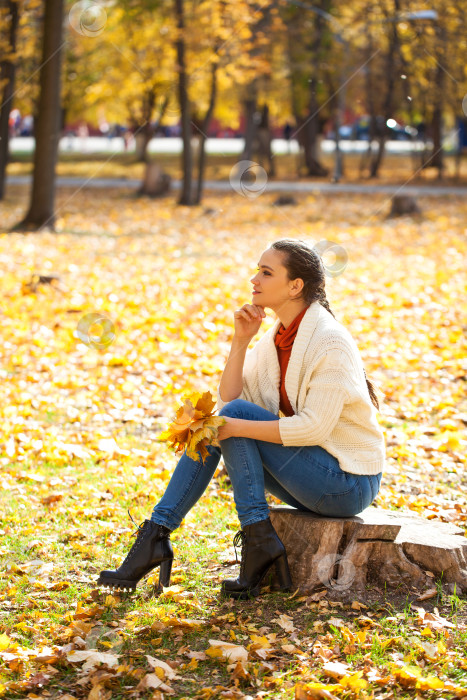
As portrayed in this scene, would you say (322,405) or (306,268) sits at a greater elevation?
(306,268)

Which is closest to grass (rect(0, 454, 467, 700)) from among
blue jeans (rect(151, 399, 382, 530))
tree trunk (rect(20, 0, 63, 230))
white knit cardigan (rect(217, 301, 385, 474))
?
blue jeans (rect(151, 399, 382, 530))

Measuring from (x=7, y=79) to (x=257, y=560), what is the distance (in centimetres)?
1947

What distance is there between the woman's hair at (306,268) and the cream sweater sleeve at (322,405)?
10.7 inches

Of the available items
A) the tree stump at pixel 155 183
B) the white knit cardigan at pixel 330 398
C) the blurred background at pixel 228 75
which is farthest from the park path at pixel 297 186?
the white knit cardigan at pixel 330 398

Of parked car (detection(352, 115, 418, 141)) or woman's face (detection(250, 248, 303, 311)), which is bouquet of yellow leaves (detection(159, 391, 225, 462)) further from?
parked car (detection(352, 115, 418, 141))

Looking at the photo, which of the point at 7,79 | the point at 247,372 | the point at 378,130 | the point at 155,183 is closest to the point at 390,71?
the point at 378,130

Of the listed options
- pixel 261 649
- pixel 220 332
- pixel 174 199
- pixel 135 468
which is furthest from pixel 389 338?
pixel 174 199

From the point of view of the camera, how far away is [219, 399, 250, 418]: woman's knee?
357 centimetres

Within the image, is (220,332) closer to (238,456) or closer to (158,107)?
(238,456)

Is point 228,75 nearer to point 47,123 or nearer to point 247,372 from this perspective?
point 47,123

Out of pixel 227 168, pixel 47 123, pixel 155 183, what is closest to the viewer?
pixel 47 123

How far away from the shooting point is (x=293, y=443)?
3445mm

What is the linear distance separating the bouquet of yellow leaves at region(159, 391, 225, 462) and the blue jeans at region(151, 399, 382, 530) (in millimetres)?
117

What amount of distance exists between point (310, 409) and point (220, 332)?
5355mm
